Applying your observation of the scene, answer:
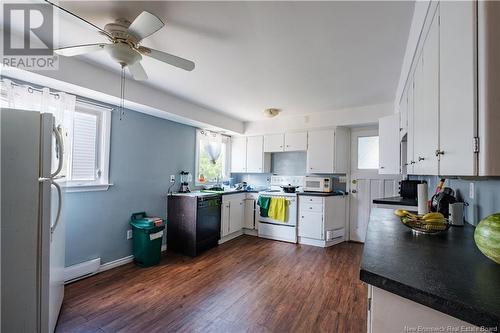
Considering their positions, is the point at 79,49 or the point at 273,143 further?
the point at 273,143

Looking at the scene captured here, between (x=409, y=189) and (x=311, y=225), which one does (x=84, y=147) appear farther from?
(x=409, y=189)

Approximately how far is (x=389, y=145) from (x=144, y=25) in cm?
286

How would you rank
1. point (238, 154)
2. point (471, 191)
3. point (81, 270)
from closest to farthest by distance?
point (471, 191)
point (81, 270)
point (238, 154)

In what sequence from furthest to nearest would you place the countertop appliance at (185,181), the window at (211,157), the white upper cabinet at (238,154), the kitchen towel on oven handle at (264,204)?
the white upper cabinet at (238,154)
the window at (211,157)
the kitchen towel on oven handle at (264,204)
the countertop appliance at (185,181)

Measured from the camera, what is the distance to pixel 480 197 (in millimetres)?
1249

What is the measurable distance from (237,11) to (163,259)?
306 centimetres

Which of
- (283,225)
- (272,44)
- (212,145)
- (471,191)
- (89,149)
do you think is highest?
(272,44)

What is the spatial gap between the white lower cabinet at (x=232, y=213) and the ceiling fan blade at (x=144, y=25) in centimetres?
275

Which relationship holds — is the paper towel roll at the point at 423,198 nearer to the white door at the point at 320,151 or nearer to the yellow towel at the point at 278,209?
the white door at the point at 320,151

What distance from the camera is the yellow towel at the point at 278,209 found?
3.91m

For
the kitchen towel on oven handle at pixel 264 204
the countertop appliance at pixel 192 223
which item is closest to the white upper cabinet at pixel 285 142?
the kitchen towel on oven handle at pixel 264 204

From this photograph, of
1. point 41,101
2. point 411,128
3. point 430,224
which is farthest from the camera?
point 41,101

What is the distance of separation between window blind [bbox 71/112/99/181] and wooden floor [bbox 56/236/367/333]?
3.93ft

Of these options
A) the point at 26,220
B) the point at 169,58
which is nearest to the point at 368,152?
the point at 169,58
